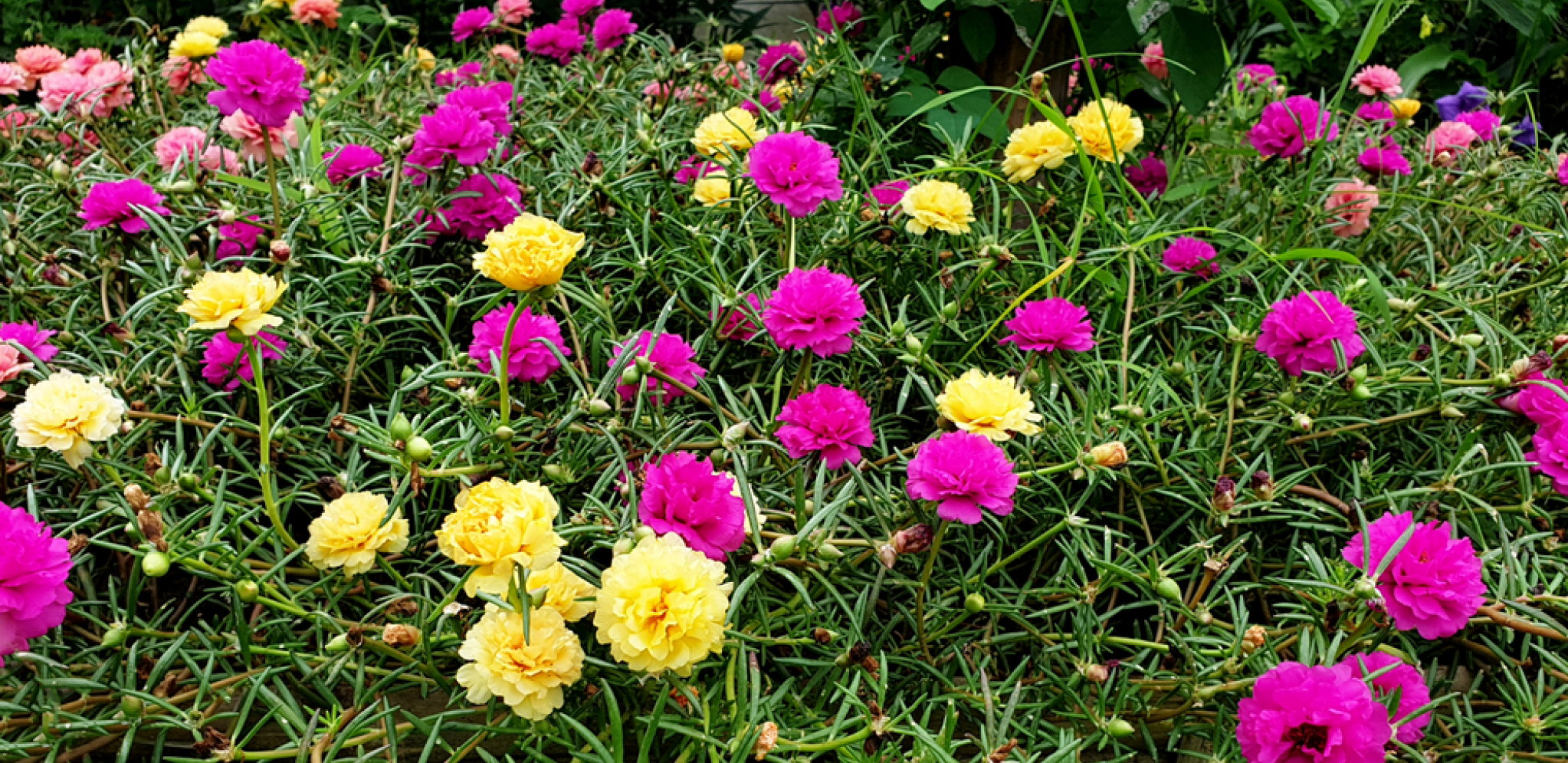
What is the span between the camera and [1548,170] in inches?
68.6

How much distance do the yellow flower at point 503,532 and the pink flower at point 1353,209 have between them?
1.35 metres

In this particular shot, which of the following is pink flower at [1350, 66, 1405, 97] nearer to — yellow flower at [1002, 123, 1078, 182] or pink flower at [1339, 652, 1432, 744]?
yellow flower at [1002, 123, 1078, 182]

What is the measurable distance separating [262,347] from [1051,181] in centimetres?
110

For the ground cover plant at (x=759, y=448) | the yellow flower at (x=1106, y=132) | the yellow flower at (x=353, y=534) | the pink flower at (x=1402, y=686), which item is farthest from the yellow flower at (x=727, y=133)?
the pink flower at (x=1402, y=686)

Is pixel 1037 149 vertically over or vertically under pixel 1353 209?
over

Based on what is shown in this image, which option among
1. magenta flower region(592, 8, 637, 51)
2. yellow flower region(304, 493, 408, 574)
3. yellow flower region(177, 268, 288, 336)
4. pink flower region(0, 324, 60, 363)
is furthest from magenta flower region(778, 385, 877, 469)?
magenta flower region(592, 8, 637, 51)

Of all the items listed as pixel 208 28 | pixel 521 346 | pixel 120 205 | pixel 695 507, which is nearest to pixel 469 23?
pixel 208 28

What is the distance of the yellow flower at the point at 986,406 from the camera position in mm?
922

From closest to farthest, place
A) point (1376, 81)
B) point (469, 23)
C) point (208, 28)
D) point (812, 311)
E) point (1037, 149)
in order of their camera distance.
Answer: point (812, 311) < point (1037, 149) < point (208, 28) < point (1376, 81) < point (469, 23)

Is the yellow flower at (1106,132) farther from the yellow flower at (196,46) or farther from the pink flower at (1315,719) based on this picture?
the yellow flower at (196,46)

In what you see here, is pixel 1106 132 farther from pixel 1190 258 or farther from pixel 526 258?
pixel 526 258

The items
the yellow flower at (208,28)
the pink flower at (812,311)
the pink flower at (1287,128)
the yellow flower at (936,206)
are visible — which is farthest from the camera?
the yellow flower at (208,28)

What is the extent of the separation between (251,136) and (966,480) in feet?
3.91

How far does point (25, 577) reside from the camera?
2.59ft
